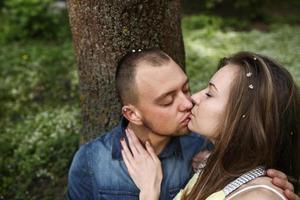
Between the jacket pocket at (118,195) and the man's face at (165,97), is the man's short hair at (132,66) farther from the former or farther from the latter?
the jacket pocket at (118,195)

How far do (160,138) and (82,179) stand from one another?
506 millimetres

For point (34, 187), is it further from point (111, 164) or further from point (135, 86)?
point (135, 86)

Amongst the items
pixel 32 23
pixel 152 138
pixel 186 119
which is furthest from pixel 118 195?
pixel 32 23

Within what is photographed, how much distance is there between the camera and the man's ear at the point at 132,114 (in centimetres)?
270

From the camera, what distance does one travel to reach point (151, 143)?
2805 millimetres

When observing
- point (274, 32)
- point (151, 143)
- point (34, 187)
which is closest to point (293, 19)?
point (274, 32)

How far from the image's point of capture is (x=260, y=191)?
2215mm

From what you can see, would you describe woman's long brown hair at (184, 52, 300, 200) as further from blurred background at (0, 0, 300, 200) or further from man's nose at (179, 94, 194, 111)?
blurred background at (0, 0, 300, 200)

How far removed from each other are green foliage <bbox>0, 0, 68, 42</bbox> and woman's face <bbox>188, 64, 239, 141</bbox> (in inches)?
281

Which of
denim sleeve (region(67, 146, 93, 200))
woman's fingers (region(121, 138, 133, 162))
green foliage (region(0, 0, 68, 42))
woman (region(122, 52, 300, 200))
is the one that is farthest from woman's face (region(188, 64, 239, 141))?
green foliage (region(0, 0, 68, 42))

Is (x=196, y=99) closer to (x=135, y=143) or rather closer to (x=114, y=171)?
(x=135, y=143)

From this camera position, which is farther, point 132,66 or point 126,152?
point 126,152

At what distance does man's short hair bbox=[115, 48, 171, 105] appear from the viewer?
8.61 ft

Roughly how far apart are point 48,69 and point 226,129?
17.3 feet
